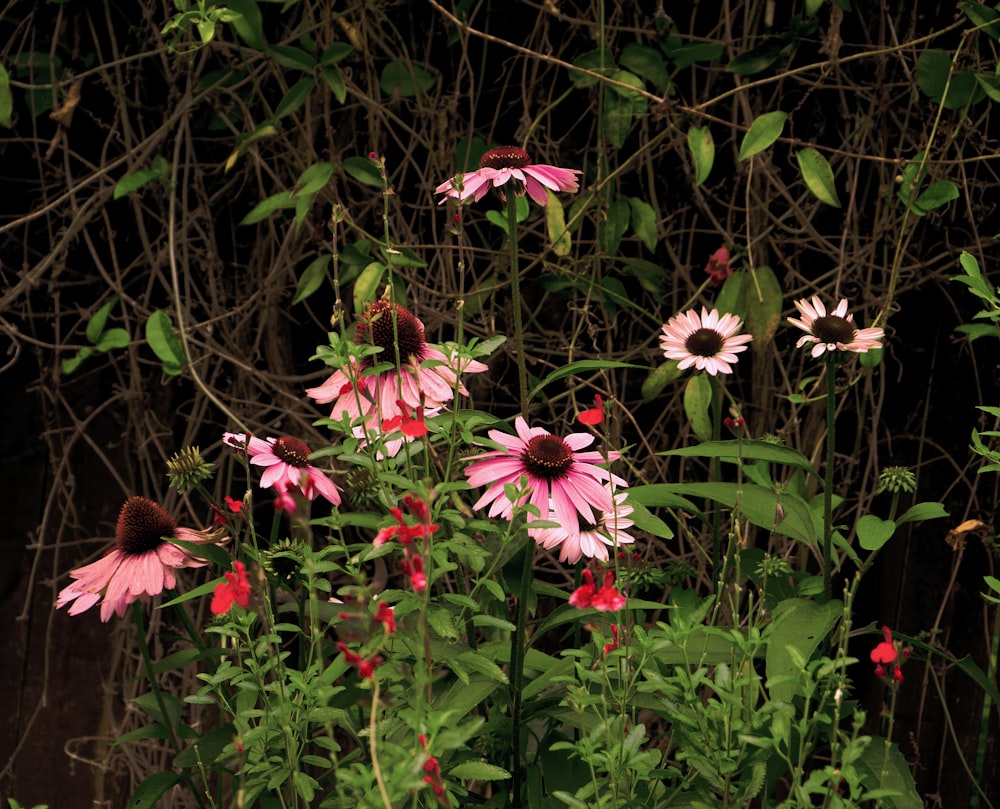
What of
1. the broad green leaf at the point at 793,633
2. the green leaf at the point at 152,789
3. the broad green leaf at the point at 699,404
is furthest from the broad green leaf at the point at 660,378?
the green leaf at the point at 152,789

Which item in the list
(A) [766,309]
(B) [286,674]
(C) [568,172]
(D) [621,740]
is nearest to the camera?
(D) [621,740]

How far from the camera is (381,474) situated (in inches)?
42.4

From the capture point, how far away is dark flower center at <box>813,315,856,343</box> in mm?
1341

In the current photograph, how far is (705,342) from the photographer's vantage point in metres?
1.52

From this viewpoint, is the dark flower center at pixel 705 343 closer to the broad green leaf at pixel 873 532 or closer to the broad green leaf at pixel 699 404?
the broad green leaf at pixel 699 404

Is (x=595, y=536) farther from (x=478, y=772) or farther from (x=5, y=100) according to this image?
(x=5, y=100)

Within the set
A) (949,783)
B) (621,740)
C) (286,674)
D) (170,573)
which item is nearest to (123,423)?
(170,573)

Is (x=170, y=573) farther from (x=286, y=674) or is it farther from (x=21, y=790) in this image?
(x=21, y=790)

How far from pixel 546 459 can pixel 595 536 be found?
188 millimetres

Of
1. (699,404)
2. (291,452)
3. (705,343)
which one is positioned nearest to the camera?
(291,452)

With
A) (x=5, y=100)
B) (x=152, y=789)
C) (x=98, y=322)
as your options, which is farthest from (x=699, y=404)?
(x=5, y=100)

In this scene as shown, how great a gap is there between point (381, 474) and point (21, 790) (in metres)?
1.61

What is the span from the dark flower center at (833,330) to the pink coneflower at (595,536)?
0.34 metres

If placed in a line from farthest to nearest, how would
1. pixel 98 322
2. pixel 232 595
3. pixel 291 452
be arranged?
pixel 98 322, pixel 291 452, pixel 232 595
